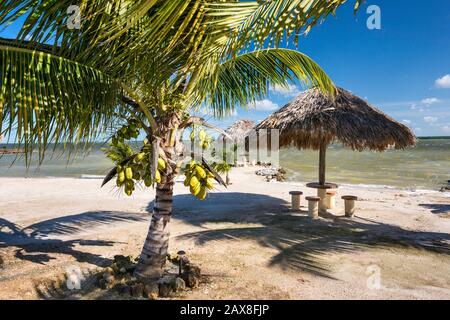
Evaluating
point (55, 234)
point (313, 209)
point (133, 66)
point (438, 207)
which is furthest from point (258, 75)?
point (438, 207)

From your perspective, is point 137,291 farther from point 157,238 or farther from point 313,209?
point 313,209

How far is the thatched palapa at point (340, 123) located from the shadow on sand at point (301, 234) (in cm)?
149

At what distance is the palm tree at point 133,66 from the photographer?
1862 mm

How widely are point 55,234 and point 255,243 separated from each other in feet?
11.5

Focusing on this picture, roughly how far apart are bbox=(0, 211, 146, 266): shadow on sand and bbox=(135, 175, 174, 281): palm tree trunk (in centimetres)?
99

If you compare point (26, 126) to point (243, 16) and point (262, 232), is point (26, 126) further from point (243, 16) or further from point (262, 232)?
point (262, 232)

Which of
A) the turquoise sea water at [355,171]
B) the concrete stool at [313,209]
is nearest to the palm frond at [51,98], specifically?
the turquoise sea water at [355,171]

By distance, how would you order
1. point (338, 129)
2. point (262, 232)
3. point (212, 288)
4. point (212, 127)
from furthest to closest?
point (338, 129), point (262, 232), point (212, 288), point (212, 127)

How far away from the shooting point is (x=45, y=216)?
6.84 metres

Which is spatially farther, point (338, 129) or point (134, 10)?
point (338, 129)

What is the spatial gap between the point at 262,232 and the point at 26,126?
4321 mm

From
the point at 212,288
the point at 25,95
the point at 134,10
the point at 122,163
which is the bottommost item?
the point at 212,288

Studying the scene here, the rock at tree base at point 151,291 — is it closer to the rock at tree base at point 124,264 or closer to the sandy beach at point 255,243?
the sandy beach at point 255,243

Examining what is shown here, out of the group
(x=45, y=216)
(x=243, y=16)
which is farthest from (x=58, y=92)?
(x=45, y=216)
